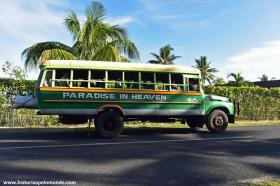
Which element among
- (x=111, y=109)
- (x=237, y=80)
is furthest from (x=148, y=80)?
(x=237, y=80)

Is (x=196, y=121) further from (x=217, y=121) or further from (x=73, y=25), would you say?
(x=73, y=25)

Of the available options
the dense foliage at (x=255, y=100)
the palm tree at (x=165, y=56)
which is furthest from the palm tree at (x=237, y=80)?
the dense foliage at (x=255, y=100)

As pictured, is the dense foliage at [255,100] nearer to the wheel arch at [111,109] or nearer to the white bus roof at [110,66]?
the white bus roof at [110,66]

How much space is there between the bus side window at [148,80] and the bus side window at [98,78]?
147 cm

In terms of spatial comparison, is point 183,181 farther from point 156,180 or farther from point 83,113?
point 83,113

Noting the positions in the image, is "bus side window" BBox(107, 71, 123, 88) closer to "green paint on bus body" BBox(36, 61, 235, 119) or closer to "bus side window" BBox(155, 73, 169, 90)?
"green paint on bus body" BBox(36, 61, 235, 119)

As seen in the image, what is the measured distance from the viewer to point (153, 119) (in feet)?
43.1

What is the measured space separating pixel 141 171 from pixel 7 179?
2.50 metres

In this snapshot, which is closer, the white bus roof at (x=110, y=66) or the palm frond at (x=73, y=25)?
the white bus roof at (x=110, y=66)

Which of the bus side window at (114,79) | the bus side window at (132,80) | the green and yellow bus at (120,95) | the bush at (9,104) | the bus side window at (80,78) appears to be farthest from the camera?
the bush at (9,104)

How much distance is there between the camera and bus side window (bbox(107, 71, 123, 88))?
12.3 m

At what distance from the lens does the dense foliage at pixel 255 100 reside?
2225cm

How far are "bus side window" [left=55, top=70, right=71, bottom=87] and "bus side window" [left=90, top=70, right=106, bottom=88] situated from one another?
825mm

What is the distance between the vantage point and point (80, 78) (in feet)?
39.6
